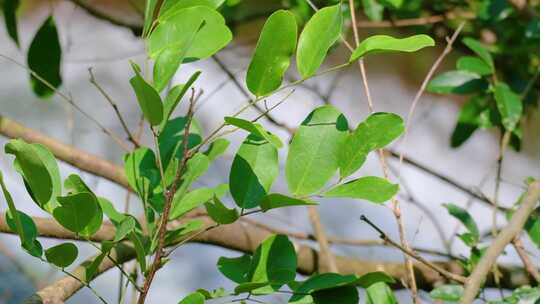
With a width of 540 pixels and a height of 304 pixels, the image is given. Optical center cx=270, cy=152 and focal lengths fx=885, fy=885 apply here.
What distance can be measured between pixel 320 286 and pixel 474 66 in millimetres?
576

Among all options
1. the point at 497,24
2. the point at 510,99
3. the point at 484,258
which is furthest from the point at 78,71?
the point at 484,258

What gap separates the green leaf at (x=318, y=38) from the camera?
0.54 m

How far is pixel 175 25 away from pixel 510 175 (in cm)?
229

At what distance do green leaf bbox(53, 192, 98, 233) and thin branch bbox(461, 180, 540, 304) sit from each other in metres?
0.29

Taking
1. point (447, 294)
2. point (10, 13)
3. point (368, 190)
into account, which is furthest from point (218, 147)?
point (10, 13)

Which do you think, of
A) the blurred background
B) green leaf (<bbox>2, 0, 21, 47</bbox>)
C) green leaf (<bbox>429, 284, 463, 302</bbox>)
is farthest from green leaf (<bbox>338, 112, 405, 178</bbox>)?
the blurred background

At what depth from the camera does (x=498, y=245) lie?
0.73m

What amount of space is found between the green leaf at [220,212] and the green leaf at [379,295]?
0.65 ft

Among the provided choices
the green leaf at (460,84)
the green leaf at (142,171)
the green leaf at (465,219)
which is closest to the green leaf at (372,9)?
the green leaf at (460,84)

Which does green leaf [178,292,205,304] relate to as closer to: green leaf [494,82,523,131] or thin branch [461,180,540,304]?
thin branch [461,180,540,304]

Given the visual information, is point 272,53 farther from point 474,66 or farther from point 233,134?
point 233,134

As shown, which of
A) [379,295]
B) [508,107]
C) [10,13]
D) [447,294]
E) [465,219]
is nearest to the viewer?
[379,295]

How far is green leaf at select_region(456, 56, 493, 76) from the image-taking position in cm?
109

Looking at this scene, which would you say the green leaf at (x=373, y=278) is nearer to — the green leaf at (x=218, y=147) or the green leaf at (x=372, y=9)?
the green leaf at (x=218, y=147)
